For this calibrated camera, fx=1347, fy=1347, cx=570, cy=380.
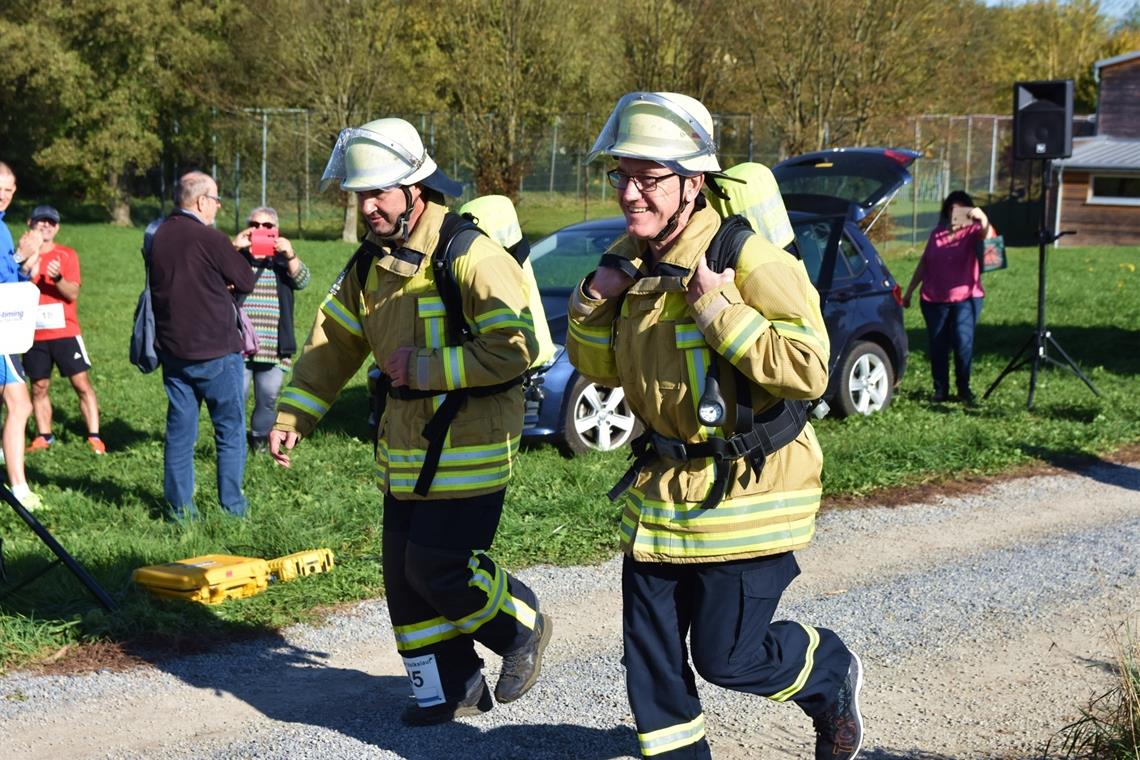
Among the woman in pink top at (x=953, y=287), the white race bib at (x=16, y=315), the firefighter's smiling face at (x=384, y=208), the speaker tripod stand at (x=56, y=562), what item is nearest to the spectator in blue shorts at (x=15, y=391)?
the white race bib at (x=16, y=315)

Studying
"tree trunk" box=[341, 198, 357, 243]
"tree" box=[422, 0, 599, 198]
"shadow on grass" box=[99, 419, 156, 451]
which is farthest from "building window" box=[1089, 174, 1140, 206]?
"shadow on grass" box=[99, 419, 156, 451]

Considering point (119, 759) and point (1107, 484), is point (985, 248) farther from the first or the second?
point (119, 759)

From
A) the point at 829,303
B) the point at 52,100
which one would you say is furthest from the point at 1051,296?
the point at 52,100

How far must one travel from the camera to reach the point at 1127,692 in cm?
379

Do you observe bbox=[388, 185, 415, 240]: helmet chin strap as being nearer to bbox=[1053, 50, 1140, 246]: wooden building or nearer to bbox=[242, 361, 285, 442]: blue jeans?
bbox=[242, 361, 285, 442]: blue jeans

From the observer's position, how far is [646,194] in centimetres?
358

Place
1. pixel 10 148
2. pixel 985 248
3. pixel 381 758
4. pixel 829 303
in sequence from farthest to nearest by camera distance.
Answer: pixel 10 148
pixel 985 248
pixel 829 303
pixel 381 758

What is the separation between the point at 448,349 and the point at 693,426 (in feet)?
3.38

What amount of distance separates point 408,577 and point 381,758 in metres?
0.60

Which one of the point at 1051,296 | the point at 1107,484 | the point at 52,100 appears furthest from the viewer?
the point at 52,100

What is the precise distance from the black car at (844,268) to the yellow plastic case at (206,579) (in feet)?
12.2

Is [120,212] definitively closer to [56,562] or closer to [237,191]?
[237,191]

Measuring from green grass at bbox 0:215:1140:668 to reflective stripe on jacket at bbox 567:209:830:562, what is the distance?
2738 mm

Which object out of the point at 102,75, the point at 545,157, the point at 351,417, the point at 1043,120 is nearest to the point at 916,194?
the point at 545,157
